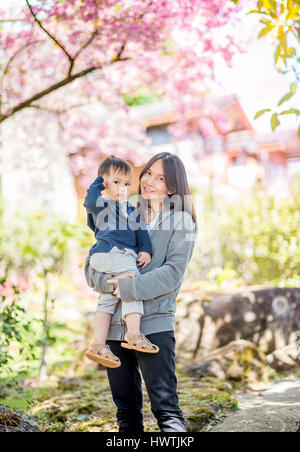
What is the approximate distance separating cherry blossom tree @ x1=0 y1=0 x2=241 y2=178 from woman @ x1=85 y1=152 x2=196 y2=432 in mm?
1849

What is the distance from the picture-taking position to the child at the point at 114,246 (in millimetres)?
2256

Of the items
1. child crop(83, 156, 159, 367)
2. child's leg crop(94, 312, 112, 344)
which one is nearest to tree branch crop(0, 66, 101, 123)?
child crop(83, 156, 159, 367)

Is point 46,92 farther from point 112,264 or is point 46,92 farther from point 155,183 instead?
point 112,264

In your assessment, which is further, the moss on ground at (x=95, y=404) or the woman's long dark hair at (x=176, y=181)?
the moss on ground at (x=95, y=404)

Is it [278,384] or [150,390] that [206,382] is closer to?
[278,384]

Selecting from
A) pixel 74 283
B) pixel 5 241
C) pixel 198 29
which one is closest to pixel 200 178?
pixel 74 283

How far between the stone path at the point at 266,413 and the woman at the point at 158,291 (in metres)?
1.09

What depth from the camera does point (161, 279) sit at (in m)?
2.25

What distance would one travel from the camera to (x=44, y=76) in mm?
7777

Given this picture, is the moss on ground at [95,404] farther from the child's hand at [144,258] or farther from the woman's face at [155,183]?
the woman's face at [155,183]

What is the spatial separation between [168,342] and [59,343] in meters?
5.58

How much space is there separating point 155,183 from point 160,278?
564 mm

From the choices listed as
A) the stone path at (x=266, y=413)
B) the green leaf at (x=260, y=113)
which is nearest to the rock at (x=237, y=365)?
the stone path at (x=266, y=413)

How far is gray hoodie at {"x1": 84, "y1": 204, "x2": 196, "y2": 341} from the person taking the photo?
88.5 inches
